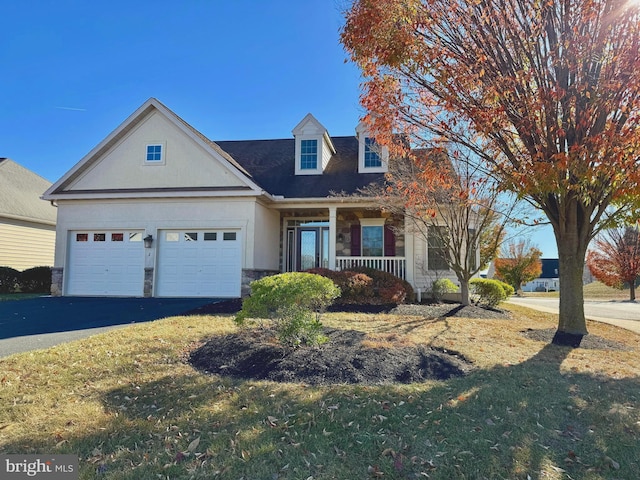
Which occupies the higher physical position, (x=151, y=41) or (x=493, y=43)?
(x=151, y=41)

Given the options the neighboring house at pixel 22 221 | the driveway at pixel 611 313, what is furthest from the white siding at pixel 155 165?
the driveway at pixel 611 313

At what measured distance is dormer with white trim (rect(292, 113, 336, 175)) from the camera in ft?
48.5

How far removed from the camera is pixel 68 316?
8.95 meters

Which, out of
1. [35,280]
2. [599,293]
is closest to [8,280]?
[35,280]

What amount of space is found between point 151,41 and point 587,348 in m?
12.8

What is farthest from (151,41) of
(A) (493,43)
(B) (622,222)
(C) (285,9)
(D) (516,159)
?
(B) (622,222)

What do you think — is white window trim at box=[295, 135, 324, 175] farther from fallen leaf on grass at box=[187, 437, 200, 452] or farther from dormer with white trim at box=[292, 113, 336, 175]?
fallen leaf on grass at box=[187, 437, 200, 452]

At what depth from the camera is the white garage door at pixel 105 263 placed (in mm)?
13117

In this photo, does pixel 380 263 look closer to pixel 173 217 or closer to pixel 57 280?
pixel 173 217

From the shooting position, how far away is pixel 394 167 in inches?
464

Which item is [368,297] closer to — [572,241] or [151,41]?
[572,241]

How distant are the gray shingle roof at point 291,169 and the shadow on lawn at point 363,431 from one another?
979 centimetres

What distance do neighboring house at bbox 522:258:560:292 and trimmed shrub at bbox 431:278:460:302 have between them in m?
36.8

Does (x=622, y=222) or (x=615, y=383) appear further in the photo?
(x=622, y=222)
